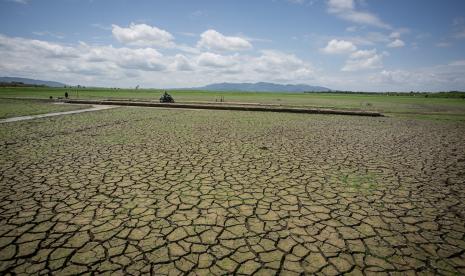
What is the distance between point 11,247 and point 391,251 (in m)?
4.18

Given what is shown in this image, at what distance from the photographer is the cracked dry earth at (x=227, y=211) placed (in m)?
2.71

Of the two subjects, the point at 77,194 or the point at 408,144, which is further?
the point at 408,144

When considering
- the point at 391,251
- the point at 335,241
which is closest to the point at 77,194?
the point at 335,241

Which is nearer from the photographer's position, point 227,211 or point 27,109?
point 227,211

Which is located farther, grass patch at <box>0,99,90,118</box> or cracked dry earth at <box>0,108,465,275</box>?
grass patch at <box>0,99,90,118</box>

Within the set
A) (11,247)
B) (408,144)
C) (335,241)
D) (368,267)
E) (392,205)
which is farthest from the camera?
(408,144)

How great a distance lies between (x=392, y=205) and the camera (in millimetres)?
4082

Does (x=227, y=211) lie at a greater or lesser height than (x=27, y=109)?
lesser

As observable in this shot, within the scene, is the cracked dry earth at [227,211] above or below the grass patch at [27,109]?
below

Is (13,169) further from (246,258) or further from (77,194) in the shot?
(246,258)

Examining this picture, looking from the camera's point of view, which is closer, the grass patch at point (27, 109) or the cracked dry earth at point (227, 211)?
the cracked dry earth at point (227, 211)

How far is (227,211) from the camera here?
379 centimetres

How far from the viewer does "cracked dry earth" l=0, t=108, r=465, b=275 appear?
271cm

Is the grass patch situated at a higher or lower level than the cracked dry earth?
higher
